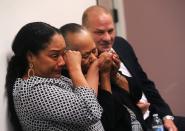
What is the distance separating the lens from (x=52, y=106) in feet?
4.63

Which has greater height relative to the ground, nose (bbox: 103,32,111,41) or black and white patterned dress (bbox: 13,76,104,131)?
nose (bbox: 103,32,111,41)

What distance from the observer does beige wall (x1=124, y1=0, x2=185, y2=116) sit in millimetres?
3242

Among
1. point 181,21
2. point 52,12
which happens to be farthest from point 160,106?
point 181,21

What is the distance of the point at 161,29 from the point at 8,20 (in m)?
2.04

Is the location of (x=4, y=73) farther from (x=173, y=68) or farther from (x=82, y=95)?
(x=173, y=68)

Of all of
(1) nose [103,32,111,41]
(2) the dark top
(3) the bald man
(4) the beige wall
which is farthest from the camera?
(4) the beige wall

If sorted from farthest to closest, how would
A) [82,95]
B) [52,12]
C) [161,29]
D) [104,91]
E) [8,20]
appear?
[161,29], [52,12], [104,91], [8,20], [82,95]

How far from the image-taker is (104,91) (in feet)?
5.63

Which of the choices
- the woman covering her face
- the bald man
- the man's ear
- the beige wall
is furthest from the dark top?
the beige wall

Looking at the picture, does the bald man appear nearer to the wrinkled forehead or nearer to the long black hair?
the wrinkled forehead

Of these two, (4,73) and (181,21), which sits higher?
(4,73)

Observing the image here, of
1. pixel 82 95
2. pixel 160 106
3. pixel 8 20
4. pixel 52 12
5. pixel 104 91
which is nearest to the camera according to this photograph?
pixel 82 95

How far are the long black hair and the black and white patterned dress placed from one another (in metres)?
0.07

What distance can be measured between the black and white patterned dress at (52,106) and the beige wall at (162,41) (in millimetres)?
1814
